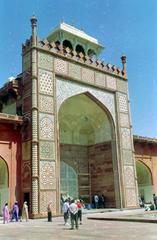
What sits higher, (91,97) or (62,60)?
(62,60)

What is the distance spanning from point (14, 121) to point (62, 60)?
4755mm

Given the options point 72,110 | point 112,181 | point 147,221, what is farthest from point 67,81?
point 147,221

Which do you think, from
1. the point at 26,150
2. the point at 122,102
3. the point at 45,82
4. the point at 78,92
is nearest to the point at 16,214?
the point at 26,150

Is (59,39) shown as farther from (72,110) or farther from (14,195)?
(14,195)

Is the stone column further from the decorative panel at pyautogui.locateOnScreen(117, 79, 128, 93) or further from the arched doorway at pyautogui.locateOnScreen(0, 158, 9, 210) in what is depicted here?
the decorative panel at pyautogui.locateOnScreen(117, 79, 128, 93)

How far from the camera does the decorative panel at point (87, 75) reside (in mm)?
19445

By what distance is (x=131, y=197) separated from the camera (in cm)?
1958

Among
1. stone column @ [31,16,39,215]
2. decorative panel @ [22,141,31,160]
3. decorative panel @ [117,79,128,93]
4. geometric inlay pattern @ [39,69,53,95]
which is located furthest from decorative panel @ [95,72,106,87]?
→ decorative panel @ [22,141,31,160]

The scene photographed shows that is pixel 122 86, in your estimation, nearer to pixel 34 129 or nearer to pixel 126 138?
pixel 126 138

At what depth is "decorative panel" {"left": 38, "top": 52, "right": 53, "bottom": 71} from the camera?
1723 cm

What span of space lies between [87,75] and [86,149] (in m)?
5.36

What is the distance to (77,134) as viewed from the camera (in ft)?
73.4

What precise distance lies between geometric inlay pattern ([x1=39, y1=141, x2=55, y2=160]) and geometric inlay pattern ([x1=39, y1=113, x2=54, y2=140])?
1.01ft

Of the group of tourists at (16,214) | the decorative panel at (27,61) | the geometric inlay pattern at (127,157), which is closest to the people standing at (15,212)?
the group of tourists at (16,214)
